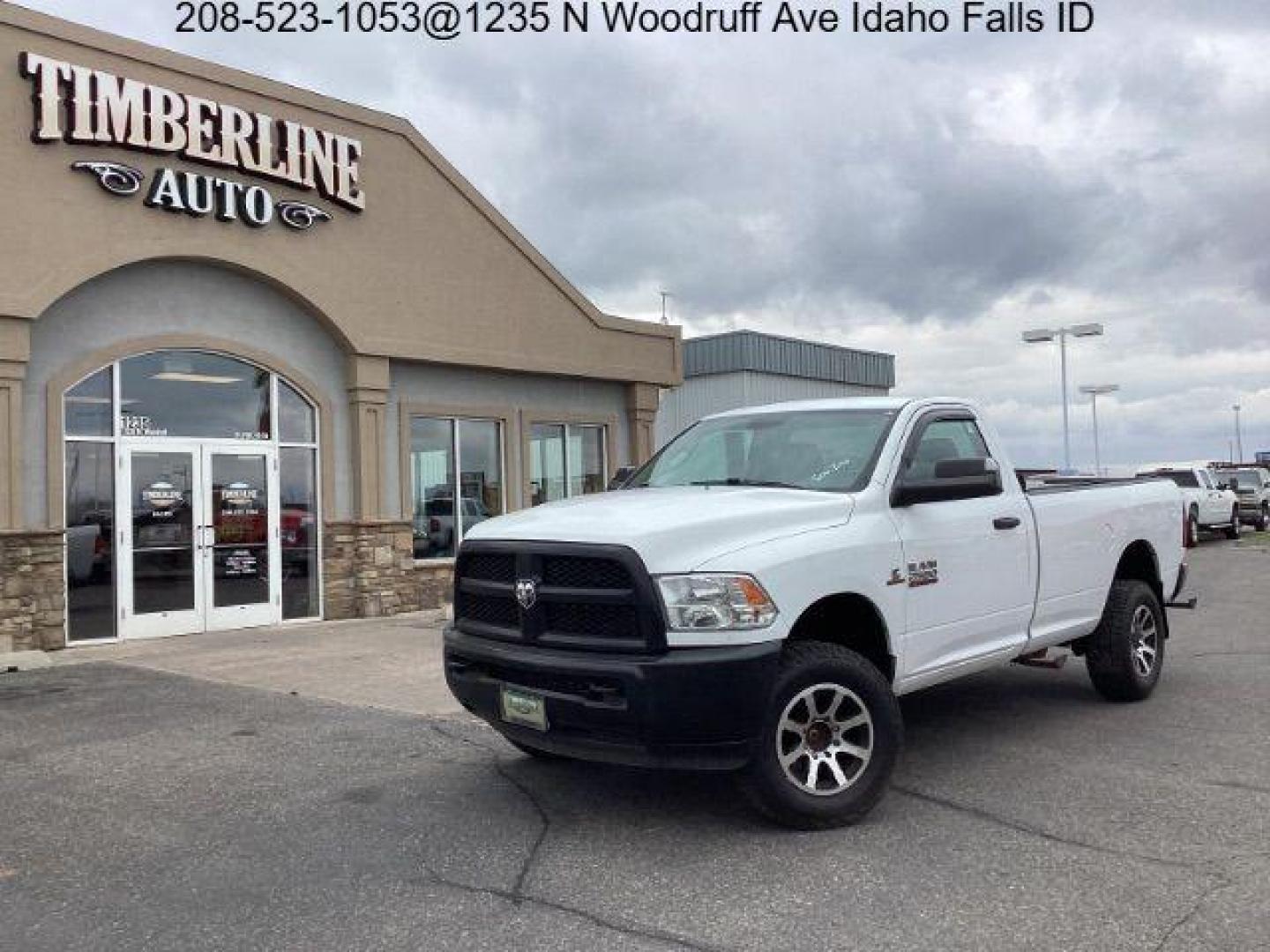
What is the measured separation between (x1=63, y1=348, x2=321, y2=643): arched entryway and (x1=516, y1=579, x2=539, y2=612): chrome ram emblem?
26.9 feet

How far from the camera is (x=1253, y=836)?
4.46m

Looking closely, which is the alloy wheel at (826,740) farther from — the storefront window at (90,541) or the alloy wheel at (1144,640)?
the storefront window at (90,541)

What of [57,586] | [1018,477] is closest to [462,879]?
[1018,477]

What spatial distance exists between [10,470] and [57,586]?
1237mm

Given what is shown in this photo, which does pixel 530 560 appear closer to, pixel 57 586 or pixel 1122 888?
pixel 1122 888

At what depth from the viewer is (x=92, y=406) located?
448 inches

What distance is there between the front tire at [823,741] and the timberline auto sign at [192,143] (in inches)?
389

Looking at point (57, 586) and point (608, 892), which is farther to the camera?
point (57, 586)

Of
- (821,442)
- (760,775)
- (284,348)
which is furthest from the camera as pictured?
(284,348)

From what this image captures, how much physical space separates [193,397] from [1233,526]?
84.7 ft

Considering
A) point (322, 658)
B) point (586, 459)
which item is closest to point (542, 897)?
point (322, 658)

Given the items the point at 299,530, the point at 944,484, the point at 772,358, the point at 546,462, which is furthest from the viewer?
the point at 772,358

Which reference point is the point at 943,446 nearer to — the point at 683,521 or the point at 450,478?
the point at 683,521

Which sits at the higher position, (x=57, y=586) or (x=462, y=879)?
(x=57, y=586)
